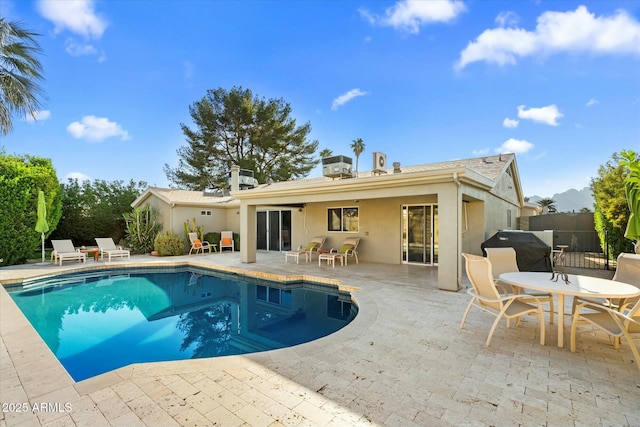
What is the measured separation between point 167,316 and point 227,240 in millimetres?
10134

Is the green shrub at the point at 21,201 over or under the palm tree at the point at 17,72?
under

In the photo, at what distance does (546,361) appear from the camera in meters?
3.65

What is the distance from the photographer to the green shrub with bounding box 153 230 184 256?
1451 cm

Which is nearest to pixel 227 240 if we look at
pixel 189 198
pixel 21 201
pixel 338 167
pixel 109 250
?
pixel 189 198

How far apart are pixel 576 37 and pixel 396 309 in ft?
34.5

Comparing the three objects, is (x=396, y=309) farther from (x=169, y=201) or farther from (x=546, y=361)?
(x=169, y=201)

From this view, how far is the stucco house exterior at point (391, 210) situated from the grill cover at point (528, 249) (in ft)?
3.71

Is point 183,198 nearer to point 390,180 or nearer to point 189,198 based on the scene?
point 189,198

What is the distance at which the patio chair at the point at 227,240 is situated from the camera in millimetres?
16781

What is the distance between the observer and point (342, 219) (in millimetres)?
13320

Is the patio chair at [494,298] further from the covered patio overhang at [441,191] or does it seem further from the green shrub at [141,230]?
the green shrub at [141,230]

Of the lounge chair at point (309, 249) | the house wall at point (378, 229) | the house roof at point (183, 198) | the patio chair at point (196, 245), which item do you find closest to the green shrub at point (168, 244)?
the patio chair at point (196, 245)

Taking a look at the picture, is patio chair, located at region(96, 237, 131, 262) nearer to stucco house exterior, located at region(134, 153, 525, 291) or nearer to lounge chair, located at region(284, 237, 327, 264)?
stucco house exterior, located at region(134, 153, 525, 291)

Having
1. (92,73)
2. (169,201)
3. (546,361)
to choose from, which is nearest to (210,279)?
(169,201)
